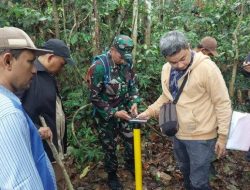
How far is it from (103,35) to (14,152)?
419 centimetres

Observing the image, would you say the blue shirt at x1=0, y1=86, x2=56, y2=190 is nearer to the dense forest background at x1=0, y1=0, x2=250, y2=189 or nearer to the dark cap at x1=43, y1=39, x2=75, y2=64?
the dark cap at x1=43, y1=39, x2=75, y2=64

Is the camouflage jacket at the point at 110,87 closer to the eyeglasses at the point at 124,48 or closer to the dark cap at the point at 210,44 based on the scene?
the eyeglasses at the point at 124,48

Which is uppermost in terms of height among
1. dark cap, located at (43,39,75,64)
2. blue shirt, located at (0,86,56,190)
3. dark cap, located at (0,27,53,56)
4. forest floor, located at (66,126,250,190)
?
dark cap, located at (0,27,53,56)

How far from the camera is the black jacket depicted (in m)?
2.68

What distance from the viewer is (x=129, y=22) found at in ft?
18.0

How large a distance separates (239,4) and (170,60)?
2721mm

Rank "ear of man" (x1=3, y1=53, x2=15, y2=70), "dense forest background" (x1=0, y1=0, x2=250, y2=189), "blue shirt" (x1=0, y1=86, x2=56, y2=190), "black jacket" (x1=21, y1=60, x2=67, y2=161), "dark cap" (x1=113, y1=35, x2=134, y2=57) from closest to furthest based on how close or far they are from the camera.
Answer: "blue shirt" (x1=0, y1=86, x2=56, y2=190), "ear of man" (x1=3, y1=53, x2=15, y2=70), "black jacket" (x1=21, y1=60, x2=67, y2=161), "dark cap" (x1=113, y1=35, x2=134, y2=57), "dense forest background" (x1=0, y1=0, x2=250, y2=189)

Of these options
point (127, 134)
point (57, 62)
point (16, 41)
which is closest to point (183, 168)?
point (127, 134)

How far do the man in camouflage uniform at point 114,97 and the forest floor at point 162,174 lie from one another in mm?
308

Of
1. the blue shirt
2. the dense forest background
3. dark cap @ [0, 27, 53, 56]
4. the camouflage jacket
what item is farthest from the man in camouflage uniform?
the blue shirt

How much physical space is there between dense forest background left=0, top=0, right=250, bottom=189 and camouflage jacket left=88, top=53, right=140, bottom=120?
90cm

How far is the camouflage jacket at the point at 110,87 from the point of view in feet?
11.7

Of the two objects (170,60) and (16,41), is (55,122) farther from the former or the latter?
(16,41)

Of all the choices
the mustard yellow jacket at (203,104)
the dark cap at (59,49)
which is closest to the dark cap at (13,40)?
the dark cap at (59,49)
